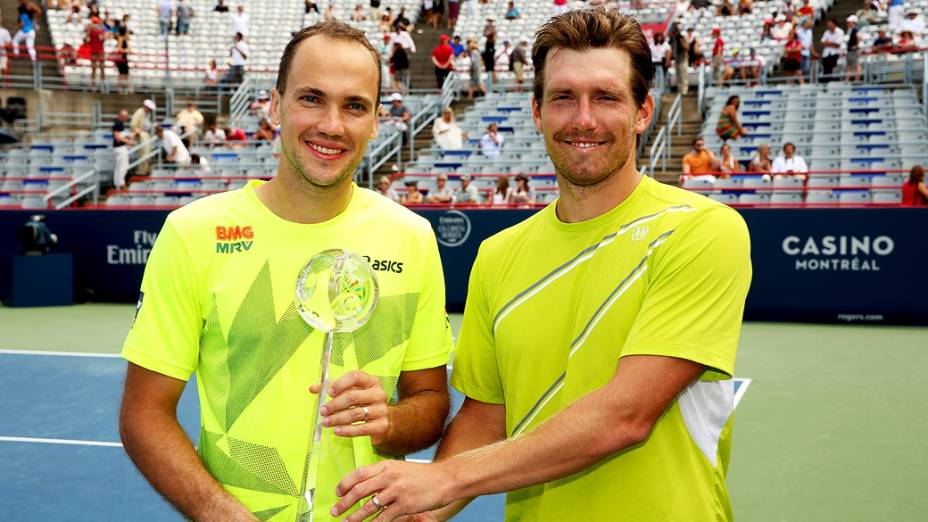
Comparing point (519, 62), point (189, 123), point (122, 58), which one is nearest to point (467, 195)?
point (519, 62)

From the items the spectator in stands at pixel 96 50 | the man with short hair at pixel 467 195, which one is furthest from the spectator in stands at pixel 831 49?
the spectator in stands at pixel 96 50

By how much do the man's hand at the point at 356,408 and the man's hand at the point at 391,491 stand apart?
11 centimetres

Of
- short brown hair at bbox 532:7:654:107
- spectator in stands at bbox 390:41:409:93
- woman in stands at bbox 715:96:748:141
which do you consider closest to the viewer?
short brown hair at bbox 532:7:654:107

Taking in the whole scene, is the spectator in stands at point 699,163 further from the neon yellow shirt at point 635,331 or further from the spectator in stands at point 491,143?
the neon yellow shirt at point 635,331

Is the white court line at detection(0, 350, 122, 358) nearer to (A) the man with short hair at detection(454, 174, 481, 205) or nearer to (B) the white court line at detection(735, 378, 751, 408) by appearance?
(A) the man with short hair at detection(454, 174, 481, 205)

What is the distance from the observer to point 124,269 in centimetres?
1593

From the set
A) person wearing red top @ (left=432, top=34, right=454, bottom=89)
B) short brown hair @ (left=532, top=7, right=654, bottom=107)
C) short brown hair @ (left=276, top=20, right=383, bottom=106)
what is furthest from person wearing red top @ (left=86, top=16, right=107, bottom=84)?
short brown hair @ (left=532, top=7, right=654, bottom=107)

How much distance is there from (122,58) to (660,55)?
13.8 m

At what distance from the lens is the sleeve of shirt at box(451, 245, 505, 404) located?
2750 mm

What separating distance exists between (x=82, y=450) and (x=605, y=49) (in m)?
5.42

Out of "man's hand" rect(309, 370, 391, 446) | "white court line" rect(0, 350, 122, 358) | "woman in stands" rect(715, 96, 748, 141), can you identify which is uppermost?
"man's hand" rect(309, 370, 391, 446)

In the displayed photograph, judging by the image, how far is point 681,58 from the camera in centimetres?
2022

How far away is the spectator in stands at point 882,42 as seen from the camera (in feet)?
64.5

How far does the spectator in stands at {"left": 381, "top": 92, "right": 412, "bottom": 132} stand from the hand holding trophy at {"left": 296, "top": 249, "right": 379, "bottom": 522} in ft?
59.3
